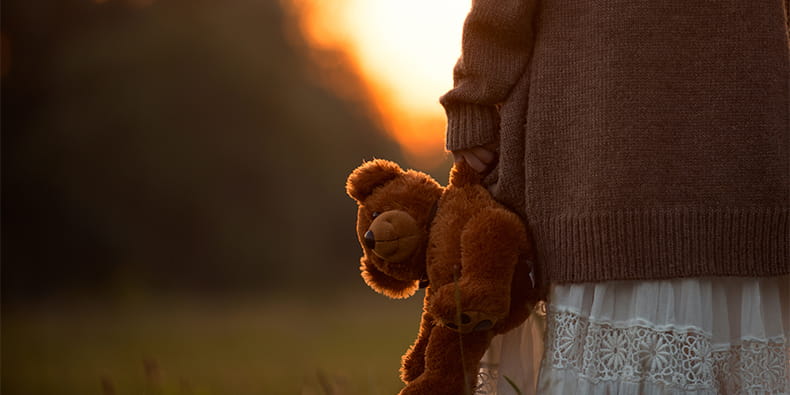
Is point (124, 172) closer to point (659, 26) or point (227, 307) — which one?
point (227, 307)

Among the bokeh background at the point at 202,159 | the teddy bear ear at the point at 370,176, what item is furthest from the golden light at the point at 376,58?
the teddy bear ear at the point at 370,176

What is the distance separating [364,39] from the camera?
1794 cm

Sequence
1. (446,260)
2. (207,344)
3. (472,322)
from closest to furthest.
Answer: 1. (472,322)
2. (446,260)
3. (207,344)

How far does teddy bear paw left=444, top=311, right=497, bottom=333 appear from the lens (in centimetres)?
180

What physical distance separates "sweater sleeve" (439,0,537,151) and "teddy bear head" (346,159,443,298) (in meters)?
0.17

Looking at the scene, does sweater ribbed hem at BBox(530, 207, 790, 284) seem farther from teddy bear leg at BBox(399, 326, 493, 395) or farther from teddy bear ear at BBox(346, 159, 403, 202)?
teddy bear ear at BBox(346, 159, 403, 202)

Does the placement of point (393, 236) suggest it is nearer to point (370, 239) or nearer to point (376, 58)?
point (370, 239)

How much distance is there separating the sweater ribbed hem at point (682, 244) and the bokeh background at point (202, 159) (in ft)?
24.4

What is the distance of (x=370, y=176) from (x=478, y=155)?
0.31 meters

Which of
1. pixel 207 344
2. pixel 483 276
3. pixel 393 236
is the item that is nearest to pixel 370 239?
pixel 393 236

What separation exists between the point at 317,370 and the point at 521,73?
0.95m

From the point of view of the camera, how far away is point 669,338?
5.99 feet

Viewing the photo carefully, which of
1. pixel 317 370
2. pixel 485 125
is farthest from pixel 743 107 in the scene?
pixel 317 370

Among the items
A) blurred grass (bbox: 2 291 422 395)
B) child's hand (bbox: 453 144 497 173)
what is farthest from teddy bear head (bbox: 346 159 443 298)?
blurred grass (bbox: 2 291 422 395)
